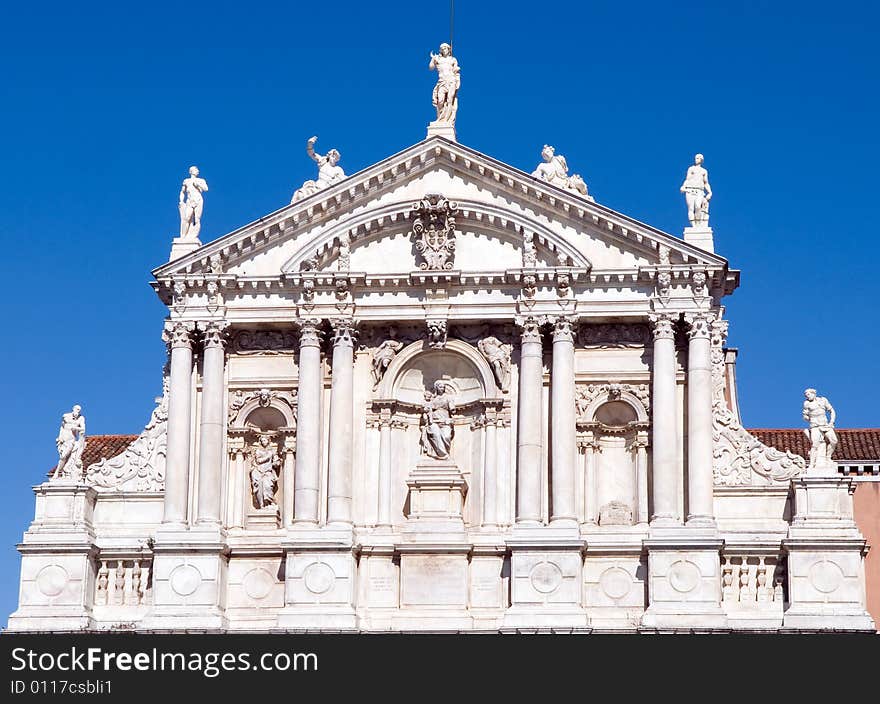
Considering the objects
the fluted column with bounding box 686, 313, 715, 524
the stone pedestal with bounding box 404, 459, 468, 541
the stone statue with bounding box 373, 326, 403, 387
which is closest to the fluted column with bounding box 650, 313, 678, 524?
the fluted column with bounding box 686, 313, 715, 524

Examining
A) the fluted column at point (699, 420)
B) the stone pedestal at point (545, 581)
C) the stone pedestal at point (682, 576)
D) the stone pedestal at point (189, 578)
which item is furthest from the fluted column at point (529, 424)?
the stone pedestal at point (189, 578)

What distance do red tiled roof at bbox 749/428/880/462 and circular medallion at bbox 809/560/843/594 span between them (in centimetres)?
537

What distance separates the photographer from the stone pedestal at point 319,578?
38969mm

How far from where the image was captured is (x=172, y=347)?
40938mm

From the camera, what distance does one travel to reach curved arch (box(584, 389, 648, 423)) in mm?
40219

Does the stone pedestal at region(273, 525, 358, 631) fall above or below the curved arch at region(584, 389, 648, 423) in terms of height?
below

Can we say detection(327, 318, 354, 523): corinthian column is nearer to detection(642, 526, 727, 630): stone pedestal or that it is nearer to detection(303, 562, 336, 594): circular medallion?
detection(303, 562, 336, 594): circular medallion

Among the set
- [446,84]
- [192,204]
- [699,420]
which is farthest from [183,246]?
→ [699,420]

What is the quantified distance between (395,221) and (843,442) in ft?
35.3

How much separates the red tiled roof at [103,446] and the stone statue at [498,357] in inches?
338

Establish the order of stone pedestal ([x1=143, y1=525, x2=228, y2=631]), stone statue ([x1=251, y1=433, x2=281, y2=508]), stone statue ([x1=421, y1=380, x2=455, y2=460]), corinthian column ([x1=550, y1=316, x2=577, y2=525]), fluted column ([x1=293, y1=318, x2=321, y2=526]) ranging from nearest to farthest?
stone pedestal ([x1=143, y1=525, x2=228, y2=631])
corinthian column ([x1=550, y1=316, x2=577, y2=525])
fluted column ([x1=293, y1=318, x2=321, y2=526])
stone statue ([x1=421, y1=380, x2=455, y2=460])
stone statue ([x1=251, y1=433, x2=281, y2=508])

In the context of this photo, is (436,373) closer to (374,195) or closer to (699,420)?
(374,195)

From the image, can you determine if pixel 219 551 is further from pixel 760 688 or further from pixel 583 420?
pixel 760 688

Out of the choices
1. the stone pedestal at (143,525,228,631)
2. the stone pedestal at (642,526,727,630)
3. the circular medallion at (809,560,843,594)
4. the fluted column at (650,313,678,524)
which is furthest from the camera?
the stone pedestal at (143,525,228,631)
